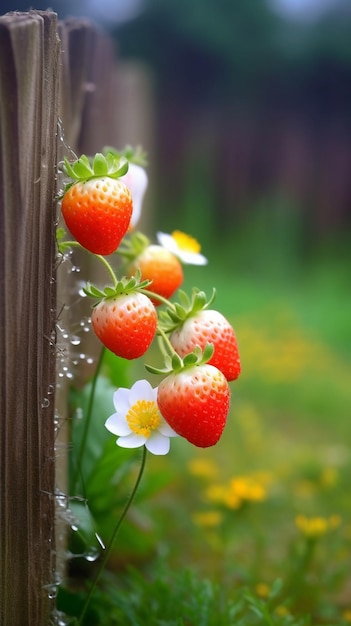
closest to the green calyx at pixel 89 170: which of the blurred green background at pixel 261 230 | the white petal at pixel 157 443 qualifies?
the white petal at pixel 157 443

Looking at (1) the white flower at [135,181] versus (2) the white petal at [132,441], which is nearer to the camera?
(2) the white petal at [132,441]

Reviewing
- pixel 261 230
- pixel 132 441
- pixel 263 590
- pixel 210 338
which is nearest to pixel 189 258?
pixel 210 338

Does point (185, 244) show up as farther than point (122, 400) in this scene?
Yes

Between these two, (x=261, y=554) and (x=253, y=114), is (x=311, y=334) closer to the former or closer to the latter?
(x=261, y=554)

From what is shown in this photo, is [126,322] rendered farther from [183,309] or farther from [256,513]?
[256,513]

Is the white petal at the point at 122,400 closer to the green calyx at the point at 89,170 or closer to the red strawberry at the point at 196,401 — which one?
the red strawberry at the point at 196,401

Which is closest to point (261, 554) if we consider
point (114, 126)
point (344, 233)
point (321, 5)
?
point (114, 126)

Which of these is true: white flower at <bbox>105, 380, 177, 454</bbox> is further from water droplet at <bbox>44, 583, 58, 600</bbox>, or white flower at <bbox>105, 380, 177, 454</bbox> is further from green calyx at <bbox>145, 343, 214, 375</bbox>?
water droplet at <bbox>44, 583, 58, 600</bbox>
